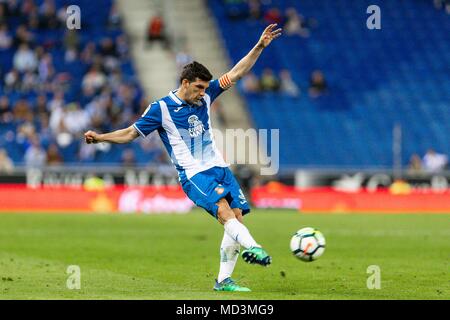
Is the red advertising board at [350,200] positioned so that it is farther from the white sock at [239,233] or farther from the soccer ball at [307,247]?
the white sock at [239,233]

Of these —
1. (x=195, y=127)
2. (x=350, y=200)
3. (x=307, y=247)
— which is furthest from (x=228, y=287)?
(x=350, y=200)

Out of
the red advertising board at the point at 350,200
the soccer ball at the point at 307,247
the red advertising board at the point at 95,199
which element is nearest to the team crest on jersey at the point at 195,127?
the soccer ball at the point at 307,247

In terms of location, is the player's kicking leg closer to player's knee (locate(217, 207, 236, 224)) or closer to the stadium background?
player's knee (locate(217, 207, 236, 224))

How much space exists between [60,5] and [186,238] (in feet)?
64.9

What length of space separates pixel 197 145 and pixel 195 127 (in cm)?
21

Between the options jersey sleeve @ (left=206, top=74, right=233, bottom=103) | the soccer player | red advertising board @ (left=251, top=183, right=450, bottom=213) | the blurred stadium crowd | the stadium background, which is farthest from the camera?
the blurred stadium crowd

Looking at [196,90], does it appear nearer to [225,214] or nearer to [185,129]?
[185,129]

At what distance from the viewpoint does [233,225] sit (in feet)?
37.6

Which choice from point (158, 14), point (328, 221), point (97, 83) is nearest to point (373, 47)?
point (158, 14)

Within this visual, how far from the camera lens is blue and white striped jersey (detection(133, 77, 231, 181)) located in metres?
11.8

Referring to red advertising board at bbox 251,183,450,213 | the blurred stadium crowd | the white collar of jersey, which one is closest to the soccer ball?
the white collar of jersey

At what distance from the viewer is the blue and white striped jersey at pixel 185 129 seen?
38.8ft

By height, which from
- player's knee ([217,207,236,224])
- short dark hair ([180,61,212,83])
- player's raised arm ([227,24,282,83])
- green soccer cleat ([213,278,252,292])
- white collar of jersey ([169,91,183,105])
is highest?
player's raised arm ([227,24,282,83])

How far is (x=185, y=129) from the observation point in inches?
468
